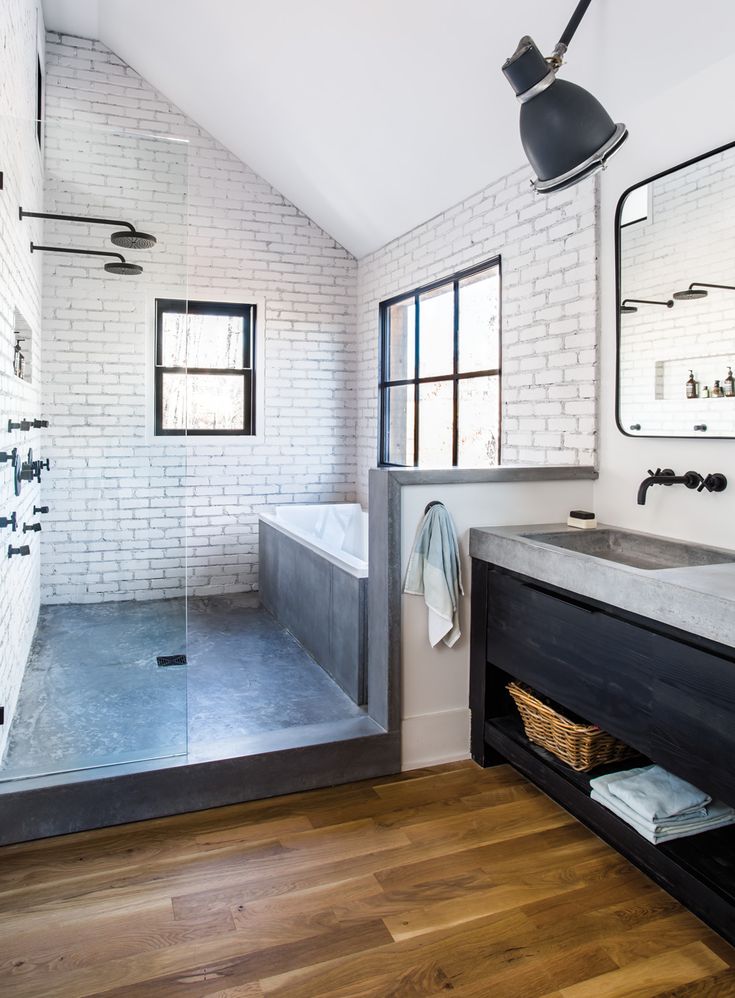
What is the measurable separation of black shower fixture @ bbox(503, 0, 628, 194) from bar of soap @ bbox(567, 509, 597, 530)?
1283 millimetres

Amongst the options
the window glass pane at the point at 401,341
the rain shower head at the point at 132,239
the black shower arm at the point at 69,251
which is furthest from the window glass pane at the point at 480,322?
the black shower arm at the point at 69,251

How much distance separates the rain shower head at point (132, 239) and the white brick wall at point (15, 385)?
0.29 m

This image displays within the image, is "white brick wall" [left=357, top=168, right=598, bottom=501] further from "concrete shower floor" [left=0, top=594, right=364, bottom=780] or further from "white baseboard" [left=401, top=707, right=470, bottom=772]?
"concrete shower floor" [left=0, top=594, right=364, bottom=780]

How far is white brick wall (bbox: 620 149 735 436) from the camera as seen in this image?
2412 millimetres

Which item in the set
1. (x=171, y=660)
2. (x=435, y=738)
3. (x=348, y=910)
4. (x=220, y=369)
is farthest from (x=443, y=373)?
(x=348, y=910)

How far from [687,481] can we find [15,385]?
7.60ft

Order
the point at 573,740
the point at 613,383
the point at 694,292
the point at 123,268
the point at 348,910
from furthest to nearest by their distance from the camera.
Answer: the point at 613,383 → the point at 123,268 → the point at 694,292 → the point at 573,740 → the point at 348,910

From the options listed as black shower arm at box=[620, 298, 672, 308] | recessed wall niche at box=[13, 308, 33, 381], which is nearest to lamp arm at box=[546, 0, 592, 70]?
black shower arm at box=[620, 298, 672, 308]

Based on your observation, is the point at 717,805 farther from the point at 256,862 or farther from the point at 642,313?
the point at 642,313

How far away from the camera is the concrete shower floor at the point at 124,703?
2504mm

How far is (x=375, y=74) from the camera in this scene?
11.7 ft

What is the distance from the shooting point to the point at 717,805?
208 centimetres

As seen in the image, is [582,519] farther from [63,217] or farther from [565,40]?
[63,217]

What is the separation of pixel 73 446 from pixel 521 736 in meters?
1.90
